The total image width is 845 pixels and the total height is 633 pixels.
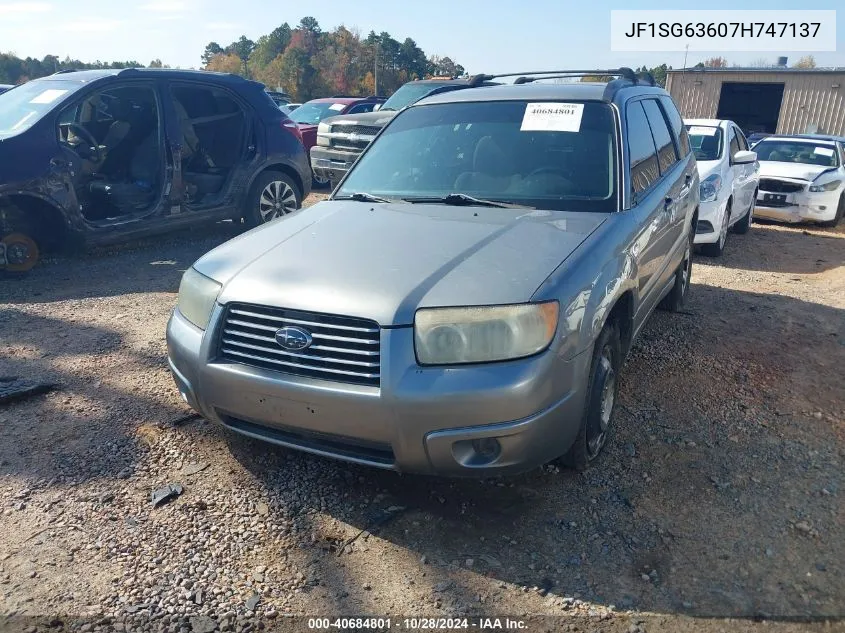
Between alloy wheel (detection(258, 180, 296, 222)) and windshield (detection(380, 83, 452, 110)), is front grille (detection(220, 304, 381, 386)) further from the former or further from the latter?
windshield (detection(380, 83, 452, 110))

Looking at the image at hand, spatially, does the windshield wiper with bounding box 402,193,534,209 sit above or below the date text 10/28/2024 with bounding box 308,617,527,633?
above

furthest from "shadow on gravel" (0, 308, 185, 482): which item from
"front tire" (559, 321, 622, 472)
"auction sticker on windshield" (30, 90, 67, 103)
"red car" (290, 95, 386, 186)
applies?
"red car" (290, 95, 386, 186)

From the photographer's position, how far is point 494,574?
8.16ft

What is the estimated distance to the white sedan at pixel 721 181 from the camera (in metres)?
7.45

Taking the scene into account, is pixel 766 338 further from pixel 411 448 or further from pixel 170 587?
pixel 170 587

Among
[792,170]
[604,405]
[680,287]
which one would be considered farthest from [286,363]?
[792,170]

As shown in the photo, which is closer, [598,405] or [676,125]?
[598,405]

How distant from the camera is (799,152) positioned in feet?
37.7

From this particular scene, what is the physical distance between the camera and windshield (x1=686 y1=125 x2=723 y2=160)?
841 cm

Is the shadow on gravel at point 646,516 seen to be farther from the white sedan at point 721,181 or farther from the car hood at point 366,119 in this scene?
the car hood at point 366,119

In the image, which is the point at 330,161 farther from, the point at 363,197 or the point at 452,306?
the point at 452,306

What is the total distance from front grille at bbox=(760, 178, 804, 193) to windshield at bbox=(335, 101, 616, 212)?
317 inches

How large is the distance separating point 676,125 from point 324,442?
4169 mm

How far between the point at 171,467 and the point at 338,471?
0.81m
